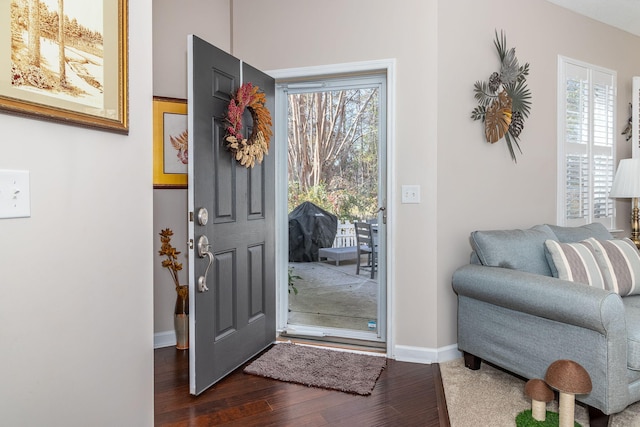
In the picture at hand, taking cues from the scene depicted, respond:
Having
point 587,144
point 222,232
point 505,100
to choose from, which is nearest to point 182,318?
point 222,232

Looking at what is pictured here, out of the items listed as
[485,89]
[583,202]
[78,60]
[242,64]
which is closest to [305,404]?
[78,60]

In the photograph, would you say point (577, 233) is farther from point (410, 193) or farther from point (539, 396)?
point (539, 396)

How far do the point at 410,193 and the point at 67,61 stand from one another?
221 centimetres

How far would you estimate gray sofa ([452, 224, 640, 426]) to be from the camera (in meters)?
1.95

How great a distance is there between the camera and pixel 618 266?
270cm

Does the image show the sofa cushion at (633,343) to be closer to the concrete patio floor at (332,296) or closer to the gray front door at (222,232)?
the concrete patio floor at (332,296)

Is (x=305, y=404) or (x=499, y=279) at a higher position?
(x=499, y=279)

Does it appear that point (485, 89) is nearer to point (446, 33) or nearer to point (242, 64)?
point (446, 33)

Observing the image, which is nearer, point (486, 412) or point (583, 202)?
point (486, 412)

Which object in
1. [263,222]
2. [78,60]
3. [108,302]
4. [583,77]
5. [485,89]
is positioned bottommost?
[108,302]

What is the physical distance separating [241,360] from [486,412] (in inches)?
60.8

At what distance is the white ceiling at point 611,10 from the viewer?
3586mm

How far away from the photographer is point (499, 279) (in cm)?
246

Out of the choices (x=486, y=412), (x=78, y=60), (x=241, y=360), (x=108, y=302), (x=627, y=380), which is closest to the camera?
(x=78, y=60)
